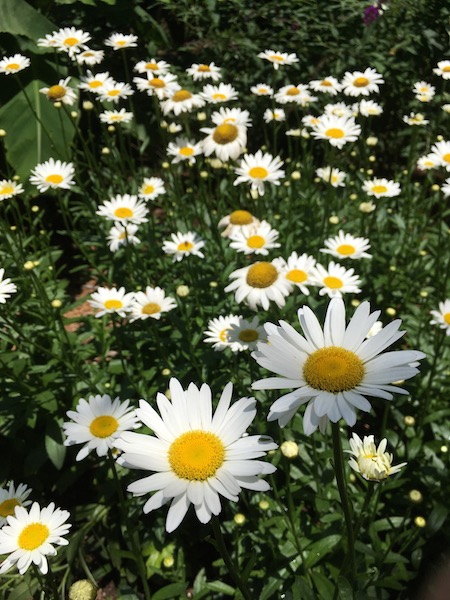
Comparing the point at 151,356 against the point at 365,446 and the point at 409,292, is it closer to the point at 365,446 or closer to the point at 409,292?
the point at 409,292

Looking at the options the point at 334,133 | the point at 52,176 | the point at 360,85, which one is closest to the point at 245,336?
the point at 334,133

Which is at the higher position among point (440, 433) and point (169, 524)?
point (169, 524)

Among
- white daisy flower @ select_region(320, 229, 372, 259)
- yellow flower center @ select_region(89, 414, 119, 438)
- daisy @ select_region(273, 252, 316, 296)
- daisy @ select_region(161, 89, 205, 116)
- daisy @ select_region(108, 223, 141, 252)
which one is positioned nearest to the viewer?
yellow flower center @ select_region(89, 414, 119, 438)

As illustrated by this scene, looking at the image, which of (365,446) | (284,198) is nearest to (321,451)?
(365,446)

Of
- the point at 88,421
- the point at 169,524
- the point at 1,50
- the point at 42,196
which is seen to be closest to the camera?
the point at 169,524

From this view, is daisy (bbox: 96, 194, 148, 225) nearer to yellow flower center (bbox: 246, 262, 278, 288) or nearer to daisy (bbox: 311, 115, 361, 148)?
yellow flower center (bbox: 246, 262, 278, 288)

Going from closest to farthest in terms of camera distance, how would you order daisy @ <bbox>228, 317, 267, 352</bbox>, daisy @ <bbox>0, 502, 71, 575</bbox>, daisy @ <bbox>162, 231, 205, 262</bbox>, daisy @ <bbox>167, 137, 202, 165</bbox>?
1. daisy @ <bbox>0, 502, 71, 575</bbox>
2. daisy @ <bbox>228, 317, 267, 352</bbox>
3. daisy @ <bbox>162, 231, 205, 262</bbox>
4. daisy @ <bbox>167, 137, 202, 165</bbox>

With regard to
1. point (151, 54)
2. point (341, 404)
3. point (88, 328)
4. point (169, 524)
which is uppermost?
point (151, 54)

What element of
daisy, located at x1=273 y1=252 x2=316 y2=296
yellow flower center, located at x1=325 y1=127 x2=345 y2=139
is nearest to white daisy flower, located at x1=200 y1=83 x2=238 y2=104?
yellow flower center, located at x1=325 y1=127 x2=345 y2=139

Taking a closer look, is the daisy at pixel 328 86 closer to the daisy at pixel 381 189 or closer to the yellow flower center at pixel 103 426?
the daisy at pixel 381 189
